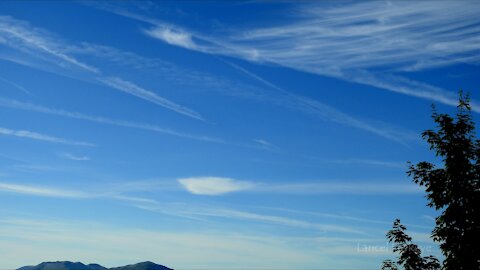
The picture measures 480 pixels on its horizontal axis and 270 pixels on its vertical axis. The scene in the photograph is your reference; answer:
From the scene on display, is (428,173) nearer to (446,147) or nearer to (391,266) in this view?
(446,147)

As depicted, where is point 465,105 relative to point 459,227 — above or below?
above

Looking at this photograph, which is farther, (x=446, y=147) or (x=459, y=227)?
(x=446, y=147)

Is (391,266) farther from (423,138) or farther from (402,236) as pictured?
(423,138)

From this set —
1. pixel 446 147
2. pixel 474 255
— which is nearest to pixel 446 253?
pixel 474 255

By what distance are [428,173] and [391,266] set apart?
516 cm

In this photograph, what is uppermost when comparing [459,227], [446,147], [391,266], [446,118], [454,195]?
[446,118]

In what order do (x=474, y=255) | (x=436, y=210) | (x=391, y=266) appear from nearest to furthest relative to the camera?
(x=474, y=255) < (x=436, y=210) < (x=391, y=266)

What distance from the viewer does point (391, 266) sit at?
24203 millimetres

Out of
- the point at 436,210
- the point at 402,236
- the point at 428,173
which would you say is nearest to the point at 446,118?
the point at 428,173

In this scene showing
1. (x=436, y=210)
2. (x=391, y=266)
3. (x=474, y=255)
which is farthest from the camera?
(x=391, y=266)

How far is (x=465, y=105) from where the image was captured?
80.2ft

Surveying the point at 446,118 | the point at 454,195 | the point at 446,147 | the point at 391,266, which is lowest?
the point at 391,266

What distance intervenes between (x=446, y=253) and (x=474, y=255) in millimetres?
1365

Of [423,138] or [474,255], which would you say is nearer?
[474,255]
